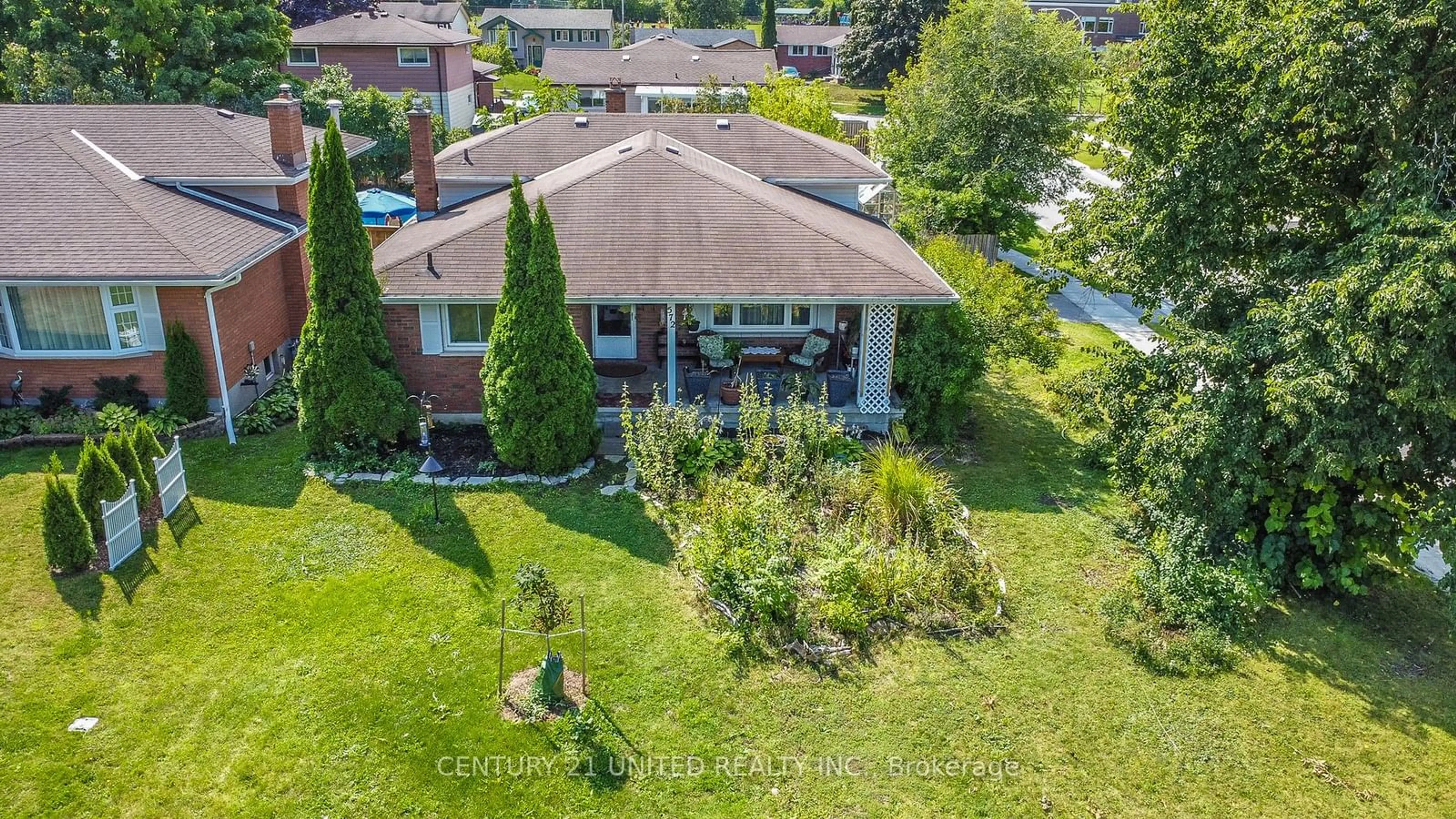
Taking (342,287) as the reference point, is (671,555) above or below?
below

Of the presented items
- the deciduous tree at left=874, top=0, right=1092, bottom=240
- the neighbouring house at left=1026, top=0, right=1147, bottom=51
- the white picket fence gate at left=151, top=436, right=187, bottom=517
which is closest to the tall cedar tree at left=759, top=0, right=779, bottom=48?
the neighbouring house at left=1026, top=0, right=1147, bottom=51

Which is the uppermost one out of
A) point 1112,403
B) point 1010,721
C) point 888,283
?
point 888,283

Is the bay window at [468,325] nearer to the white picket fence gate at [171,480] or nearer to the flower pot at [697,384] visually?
the flower pot at [697,384]

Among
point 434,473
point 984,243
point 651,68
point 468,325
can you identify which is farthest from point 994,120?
point 651,68

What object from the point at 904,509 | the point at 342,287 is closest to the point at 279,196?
the point at 342,287

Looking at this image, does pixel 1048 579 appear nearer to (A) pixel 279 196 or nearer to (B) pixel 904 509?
(B) pixel 904 509

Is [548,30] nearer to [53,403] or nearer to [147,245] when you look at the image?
[147,245]
